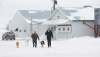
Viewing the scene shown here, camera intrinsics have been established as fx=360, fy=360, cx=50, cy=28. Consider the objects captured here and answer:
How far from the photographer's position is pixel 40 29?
77875mm

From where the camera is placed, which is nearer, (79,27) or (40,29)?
(79,27)

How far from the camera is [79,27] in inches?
2452

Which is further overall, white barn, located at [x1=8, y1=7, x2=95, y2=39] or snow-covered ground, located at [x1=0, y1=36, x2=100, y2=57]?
white barn, located at [x1=8, y1=7, x2=95, y2=39]

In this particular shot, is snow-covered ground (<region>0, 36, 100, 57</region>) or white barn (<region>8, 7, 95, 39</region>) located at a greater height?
white barn (<region>8, 7, 95, 39</region>)

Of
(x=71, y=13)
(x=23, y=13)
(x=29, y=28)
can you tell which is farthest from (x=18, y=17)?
(x=71, y=13)

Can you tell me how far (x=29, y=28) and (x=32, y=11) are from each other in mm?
10915

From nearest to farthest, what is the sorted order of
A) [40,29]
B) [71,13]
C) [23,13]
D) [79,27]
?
[79,27] → [71,13] → [40,29] → [23,13]

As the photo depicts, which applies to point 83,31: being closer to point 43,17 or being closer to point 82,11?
point 82,11

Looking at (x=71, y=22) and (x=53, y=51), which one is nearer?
(x=53, y=51)

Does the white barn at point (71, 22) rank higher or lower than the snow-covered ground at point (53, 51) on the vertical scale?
higher

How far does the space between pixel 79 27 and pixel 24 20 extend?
22.8 meters

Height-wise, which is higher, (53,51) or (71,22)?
(71,22)

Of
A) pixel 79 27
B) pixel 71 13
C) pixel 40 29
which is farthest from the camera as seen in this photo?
pixel 40 29

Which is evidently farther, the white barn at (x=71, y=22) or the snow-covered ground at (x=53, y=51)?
the white barn at (x=71, y=22)
